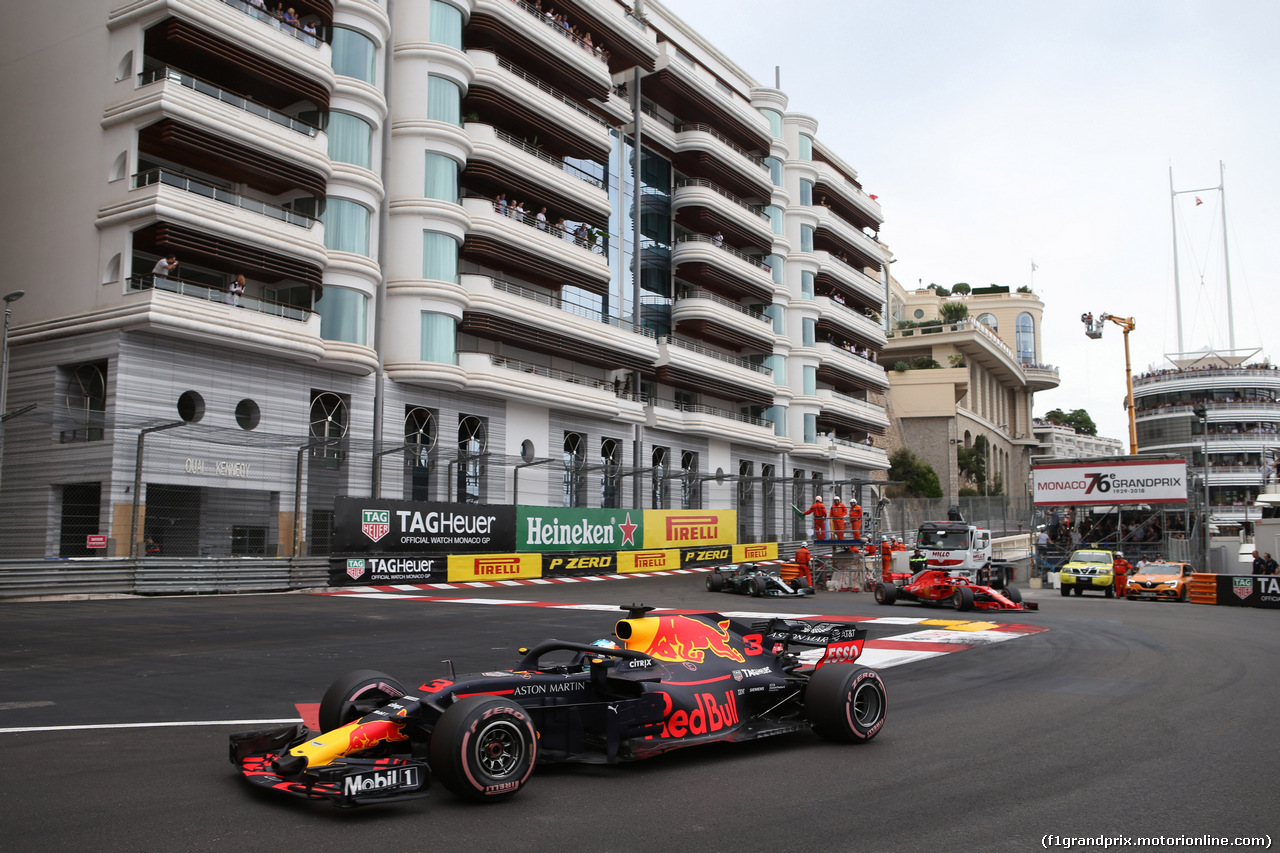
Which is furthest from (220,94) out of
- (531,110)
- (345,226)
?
(531,110)

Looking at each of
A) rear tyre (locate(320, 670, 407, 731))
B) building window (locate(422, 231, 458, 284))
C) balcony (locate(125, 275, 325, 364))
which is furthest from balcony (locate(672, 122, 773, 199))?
rear tyre (locate(320, 670, 407, 731))

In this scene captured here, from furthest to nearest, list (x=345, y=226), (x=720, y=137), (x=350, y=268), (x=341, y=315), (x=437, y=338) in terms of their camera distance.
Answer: (x=720, y=137) → (x=437, y=338) → (x=345, y=226) → (x=350, y=268) → (x=341, y=315)

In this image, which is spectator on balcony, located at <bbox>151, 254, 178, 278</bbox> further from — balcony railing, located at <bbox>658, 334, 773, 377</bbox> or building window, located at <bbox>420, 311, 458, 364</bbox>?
balcony railing, located at <bbox>658, 334, 773, 377</bbox>

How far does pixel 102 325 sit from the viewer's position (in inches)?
1065

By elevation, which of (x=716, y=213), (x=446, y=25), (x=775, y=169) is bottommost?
(x=716, y=213)

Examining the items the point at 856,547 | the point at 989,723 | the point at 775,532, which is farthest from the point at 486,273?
the point at 989,723

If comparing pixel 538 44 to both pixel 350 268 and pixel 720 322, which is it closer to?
pixel 350 268

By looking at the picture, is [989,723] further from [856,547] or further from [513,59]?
[513,59]

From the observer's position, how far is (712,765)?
24.8ft

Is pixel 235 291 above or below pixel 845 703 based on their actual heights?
above

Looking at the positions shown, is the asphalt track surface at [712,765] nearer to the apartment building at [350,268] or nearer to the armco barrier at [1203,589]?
the apartment building at [350,268]

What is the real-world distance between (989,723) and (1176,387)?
338 feet

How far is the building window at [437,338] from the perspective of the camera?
116 feet

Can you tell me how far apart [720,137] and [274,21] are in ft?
104
